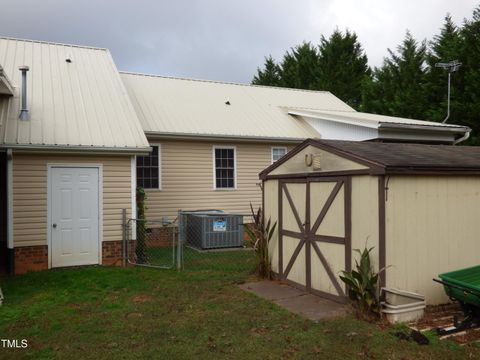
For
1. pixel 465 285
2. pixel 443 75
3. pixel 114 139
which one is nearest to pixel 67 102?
pixel 114 139

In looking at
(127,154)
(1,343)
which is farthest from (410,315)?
(127,154)

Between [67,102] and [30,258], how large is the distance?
13.5 feet

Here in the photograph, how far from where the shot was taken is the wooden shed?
587 centimetres

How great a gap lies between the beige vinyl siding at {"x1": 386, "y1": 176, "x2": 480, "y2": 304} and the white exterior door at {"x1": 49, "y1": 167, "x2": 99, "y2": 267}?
6797mm

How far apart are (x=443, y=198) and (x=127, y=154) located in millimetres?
6889

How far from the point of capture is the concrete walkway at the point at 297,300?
6148 mm

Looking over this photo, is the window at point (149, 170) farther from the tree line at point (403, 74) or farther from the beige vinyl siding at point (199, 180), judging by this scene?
the tree line at point (403, 74)

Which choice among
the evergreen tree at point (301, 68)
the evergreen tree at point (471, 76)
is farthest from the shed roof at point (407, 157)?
the evergreen tree at point (301, 68)

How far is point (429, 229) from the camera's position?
6.17 metres

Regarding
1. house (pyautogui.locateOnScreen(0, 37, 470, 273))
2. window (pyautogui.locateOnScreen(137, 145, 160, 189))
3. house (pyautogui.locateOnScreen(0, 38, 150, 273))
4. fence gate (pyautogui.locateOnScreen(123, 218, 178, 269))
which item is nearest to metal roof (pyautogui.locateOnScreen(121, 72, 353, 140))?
house (pyautogui.locateOnScreen(0, 37, 470, 273))

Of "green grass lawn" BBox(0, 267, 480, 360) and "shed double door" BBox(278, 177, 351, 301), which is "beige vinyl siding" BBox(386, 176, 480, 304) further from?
"green grass lawn" BBox(0, 267, 480, 360)

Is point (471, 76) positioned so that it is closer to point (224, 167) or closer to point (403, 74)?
point (403, 74)

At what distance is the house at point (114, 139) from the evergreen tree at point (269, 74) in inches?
812

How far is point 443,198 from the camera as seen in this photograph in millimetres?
6309
